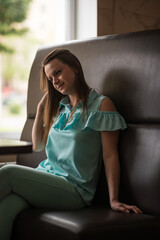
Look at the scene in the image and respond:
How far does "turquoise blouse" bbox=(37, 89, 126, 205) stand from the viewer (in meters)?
1.80

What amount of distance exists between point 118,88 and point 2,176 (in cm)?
63

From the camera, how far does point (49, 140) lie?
1991 mm

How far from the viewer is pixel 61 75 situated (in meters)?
1.93

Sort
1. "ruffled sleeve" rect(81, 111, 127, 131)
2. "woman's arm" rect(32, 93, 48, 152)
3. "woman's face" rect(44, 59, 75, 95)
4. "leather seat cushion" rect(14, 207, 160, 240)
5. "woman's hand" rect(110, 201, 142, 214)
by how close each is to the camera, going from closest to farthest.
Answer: "leather seat cushion" rect(14, 207, 160, 240) → "woman's hand" rect(110, 201, 142, 214) → "ruffled sleeve" rect(81, 111, 127, 131) → "woman's face" rect(44, 59, 75, 95) → "woman's arm" rect(32, 93, 48, 152)

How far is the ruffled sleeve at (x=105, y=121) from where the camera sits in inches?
69.8

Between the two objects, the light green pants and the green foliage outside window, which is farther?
the green foliage outside window

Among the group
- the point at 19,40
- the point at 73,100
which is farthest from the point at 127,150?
the point at 19,40

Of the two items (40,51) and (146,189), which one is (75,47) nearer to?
(40,51)

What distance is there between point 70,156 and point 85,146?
0.08 metres

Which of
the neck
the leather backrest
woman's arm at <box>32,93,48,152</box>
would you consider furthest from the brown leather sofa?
woman's arm at <box>32,93,48,152</box>

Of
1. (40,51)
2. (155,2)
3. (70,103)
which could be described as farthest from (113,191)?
(155,2)

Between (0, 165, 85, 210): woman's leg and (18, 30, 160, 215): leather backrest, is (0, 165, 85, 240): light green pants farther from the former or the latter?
(18, 30, 160, 215): leather backrest

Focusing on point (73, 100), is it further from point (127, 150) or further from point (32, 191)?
point (32, 191)

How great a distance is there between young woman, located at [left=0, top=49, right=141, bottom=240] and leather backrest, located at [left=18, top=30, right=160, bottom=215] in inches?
2.0
